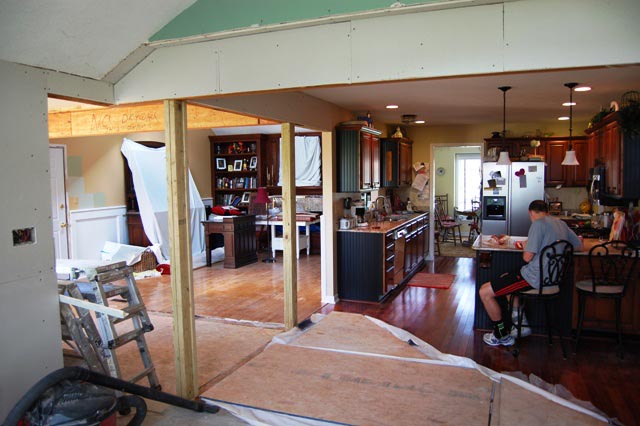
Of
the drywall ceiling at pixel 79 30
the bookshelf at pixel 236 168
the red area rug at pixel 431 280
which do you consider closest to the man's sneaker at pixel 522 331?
the red area rug at pixel 431 280

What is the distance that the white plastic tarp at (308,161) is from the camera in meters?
9.84

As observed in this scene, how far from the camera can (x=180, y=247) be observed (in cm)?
344

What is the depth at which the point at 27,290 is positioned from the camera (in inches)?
112

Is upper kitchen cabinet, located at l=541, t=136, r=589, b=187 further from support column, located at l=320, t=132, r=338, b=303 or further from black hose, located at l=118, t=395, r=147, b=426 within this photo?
black hose, located at l=118, t=395, r=147, b=426

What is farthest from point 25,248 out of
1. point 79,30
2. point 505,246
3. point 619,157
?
point 619,157

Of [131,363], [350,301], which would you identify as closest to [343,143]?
[350,301]

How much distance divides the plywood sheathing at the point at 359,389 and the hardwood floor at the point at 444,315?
44.2 inches

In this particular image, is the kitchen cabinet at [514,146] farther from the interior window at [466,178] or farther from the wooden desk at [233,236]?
the wooden desk at [233,236]

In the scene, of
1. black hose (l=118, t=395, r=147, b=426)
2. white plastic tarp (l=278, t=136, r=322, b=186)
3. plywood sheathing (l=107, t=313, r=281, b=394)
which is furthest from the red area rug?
black hose (l=118, t=395, r=147, b=426)

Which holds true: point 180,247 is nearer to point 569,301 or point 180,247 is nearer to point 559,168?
point 569,301

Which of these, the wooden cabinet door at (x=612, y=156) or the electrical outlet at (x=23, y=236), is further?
the wooden cabinet door at (x=612, y=156)

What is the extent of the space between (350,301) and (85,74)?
4.00 metres

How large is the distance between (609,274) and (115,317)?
432 cm

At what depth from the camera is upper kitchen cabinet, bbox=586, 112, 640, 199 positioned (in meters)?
4.86
